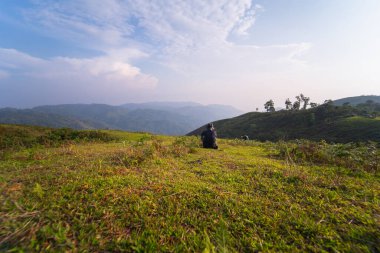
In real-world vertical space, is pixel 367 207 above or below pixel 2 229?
below

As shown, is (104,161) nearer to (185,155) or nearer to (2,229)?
(185,155)

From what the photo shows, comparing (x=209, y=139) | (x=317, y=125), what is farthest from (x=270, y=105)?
(x=209, y=139)

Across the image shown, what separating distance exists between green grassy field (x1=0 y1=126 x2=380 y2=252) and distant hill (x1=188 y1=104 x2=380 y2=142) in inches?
1956

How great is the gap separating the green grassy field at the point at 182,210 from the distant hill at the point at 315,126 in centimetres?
4967

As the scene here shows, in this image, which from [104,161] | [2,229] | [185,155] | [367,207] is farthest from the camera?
[185,155]

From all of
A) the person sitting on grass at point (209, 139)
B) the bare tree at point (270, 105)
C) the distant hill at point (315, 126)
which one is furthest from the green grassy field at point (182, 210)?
the bare tree at point (270, 105)

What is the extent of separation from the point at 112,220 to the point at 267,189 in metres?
4.27

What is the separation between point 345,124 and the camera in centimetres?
7250

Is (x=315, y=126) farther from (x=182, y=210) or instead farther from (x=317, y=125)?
(x=182, y=210)

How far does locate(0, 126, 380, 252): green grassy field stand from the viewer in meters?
3.62

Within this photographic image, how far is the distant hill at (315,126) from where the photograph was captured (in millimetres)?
64250

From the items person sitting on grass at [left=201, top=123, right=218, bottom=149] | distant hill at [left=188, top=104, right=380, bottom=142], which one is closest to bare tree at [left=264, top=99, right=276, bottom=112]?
distant hill at [left=188, top=104, right=380, bottom=142]

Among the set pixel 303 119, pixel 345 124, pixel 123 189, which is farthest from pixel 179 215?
pixel 303 119

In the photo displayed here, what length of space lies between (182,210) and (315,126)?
95897 millimetres
